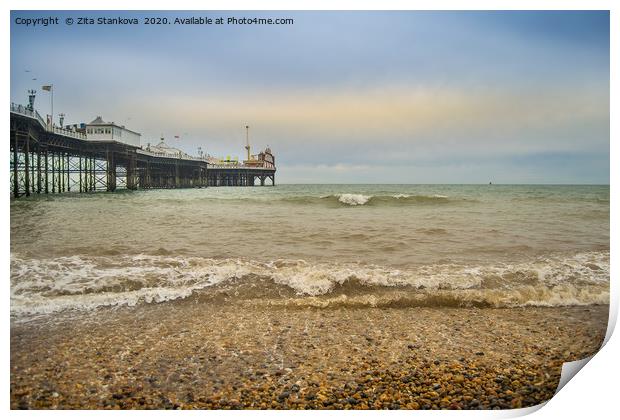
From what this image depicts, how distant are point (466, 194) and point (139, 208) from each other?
6.64 m

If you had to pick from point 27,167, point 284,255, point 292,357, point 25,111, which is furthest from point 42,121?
point 292,357

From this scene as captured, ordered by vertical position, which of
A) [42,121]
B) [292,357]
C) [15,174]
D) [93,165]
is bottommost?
[292,357]

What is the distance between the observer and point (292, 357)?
A: 186 cm

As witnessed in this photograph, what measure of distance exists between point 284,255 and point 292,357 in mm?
1587

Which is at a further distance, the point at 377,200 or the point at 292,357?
the point at 377,200

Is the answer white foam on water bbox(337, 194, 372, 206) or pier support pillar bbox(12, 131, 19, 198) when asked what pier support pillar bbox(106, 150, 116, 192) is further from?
white foam on water bbox(337, 194, 372, 206)

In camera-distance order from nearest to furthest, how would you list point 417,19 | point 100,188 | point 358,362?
point 358,362, point 417,19, point 100,188

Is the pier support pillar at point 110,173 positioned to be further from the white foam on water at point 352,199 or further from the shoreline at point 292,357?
the white foam on water at point 352,199

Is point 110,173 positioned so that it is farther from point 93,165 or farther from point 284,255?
point 284,255

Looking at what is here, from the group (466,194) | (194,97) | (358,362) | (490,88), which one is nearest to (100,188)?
(194,97)

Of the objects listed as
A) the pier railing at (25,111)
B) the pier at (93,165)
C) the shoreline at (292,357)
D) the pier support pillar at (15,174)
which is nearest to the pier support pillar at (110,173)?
the pier at (93,165)

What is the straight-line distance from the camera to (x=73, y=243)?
3.06m
